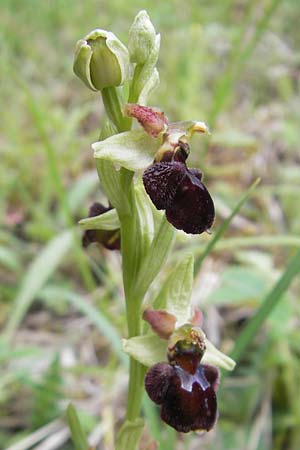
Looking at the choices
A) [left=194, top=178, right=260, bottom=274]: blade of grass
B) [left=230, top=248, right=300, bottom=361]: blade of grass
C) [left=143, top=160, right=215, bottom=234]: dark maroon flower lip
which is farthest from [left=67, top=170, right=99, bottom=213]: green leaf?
[left=143, top=160, right=215, bottom=234]: dark maroon flower lip

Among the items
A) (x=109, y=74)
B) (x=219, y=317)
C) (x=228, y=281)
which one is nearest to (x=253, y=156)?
(x=219, y=317)

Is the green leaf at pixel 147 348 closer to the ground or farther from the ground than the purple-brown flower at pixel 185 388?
farther from the ground

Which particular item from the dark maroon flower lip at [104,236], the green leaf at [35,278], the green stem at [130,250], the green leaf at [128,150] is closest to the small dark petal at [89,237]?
the dark maroon flower lip at [104,236]

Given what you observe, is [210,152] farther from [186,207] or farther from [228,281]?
[186,207]

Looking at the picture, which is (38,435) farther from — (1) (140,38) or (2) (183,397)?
(1) (140,38)

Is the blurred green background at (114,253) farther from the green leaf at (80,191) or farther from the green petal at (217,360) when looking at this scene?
the green petal at (217,360)

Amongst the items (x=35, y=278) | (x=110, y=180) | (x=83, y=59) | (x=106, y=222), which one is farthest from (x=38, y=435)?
(x=83, y=59)
